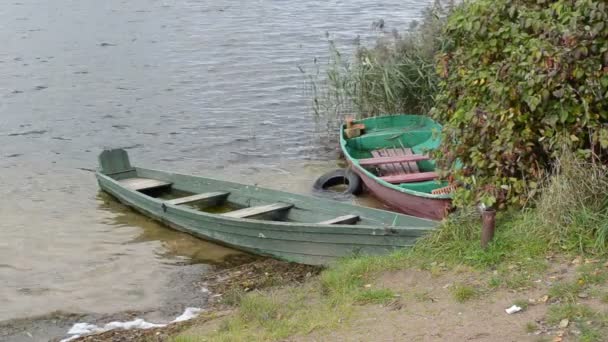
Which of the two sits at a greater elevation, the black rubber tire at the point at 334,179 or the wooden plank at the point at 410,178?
the wooden plank at the point at 410,178

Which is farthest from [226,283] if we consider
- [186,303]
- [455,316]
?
[455,316]

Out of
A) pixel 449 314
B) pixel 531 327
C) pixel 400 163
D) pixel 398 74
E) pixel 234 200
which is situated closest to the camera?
pixel 531 327

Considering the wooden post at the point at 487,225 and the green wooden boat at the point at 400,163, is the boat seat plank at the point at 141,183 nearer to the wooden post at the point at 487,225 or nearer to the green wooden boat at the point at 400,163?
the green wooden boat at the point at 400,163

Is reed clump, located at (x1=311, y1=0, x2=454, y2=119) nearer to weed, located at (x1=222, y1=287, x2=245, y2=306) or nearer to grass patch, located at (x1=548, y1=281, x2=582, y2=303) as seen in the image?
weed, located at (x1=222, y1=287, x2=245, y2=306)

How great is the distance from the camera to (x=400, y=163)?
36.7 feet

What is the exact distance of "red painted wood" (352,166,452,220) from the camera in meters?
9.29

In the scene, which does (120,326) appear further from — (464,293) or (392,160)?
(392,160)

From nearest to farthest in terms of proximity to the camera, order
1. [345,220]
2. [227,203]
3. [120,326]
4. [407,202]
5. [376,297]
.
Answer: [376,297]
[120,326]
[345,220]
[407,202]
[227,203]

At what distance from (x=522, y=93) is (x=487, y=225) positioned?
1178 millimetres

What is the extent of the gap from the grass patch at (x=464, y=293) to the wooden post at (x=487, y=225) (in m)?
0.68

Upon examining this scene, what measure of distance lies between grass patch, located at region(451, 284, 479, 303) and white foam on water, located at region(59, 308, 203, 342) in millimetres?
2694

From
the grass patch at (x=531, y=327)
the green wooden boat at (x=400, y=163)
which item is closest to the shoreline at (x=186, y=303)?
the green wooden boat at (x=400, y=163)

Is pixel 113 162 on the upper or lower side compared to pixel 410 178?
upper

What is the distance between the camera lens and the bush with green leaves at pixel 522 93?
680 cm
